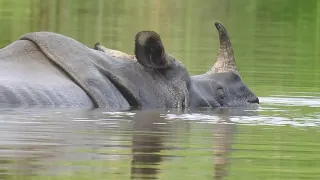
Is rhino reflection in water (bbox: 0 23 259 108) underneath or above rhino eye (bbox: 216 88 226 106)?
above

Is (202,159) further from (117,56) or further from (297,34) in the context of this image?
(297,34)

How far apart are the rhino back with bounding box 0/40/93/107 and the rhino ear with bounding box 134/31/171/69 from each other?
960 mm

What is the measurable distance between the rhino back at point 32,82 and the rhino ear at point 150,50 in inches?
37.8

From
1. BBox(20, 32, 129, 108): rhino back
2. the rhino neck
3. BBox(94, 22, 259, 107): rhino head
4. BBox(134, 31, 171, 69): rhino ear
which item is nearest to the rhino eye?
BBox(94, 22, 259, 107): rhino head

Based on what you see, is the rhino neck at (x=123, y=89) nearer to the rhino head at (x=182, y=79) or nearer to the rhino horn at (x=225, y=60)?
the rhino head at (x=182, y=79)

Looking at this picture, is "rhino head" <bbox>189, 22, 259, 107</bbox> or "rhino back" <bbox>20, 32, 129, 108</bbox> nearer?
"rhino back" <bbox>20, 32, 129, 108</bbox>

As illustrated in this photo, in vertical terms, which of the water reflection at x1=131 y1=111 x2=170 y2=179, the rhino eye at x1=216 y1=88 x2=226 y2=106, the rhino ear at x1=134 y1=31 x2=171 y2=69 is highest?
the rhino ear at x1=134 y1=31 x2=171 y2=69

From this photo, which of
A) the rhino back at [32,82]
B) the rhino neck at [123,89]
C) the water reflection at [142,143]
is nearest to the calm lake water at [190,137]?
the water reflection at [142,143]

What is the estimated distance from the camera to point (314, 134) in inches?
444

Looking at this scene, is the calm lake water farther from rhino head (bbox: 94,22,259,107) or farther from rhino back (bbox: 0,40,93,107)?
rhino head (bbox: 94,22,259,107)

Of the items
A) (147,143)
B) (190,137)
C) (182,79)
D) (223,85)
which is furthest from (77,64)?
(223,85)

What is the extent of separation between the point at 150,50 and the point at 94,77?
3.15 feet

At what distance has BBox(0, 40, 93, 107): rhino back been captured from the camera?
36.8ft

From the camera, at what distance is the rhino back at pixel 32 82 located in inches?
441
